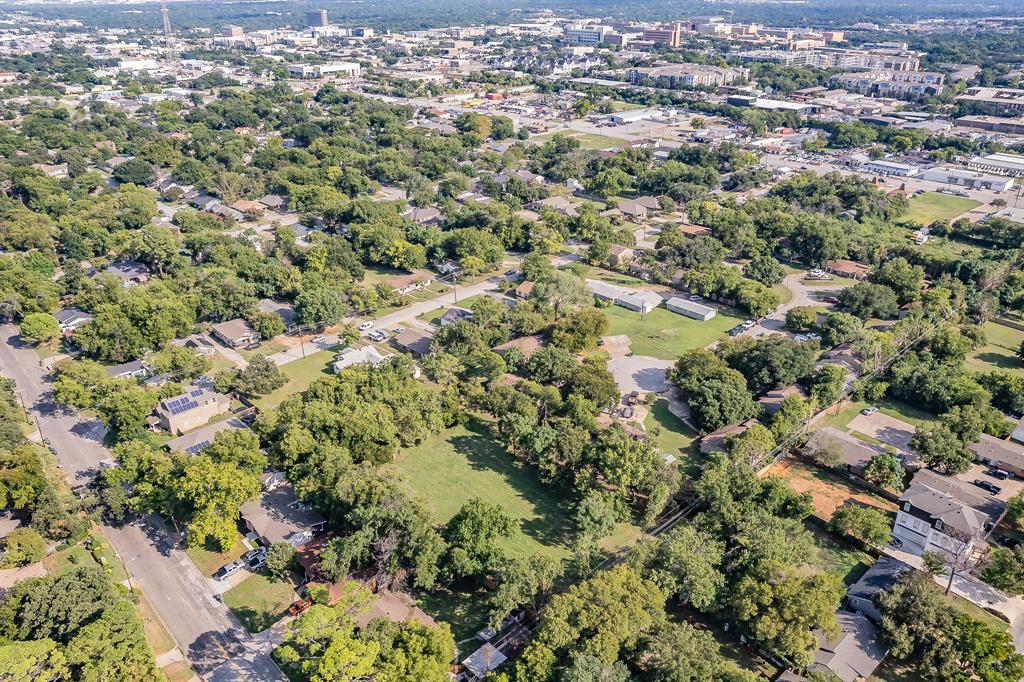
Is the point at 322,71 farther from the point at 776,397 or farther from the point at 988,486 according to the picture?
the point at 988,486

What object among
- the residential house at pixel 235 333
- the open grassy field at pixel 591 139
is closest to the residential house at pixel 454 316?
the residential house at pixel 235 333

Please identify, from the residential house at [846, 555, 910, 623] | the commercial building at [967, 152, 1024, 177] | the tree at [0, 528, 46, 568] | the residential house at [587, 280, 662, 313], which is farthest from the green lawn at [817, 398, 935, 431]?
the commercial building at [967, 152, 1024, 177]

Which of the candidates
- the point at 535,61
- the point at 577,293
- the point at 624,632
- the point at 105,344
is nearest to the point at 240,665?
the point at 624,632

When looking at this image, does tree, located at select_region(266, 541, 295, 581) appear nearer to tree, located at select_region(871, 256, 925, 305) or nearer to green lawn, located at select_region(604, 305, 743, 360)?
green lawn, located at select_region(604, 305, 743, 360)

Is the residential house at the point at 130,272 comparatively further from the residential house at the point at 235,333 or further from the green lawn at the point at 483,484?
the green lawn at the point at 483,484

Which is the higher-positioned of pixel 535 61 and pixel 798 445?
pixel 535 61

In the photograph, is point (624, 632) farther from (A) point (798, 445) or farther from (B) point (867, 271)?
(B) point (867, 271)

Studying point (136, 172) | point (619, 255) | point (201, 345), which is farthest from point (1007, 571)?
point (136, 172)
